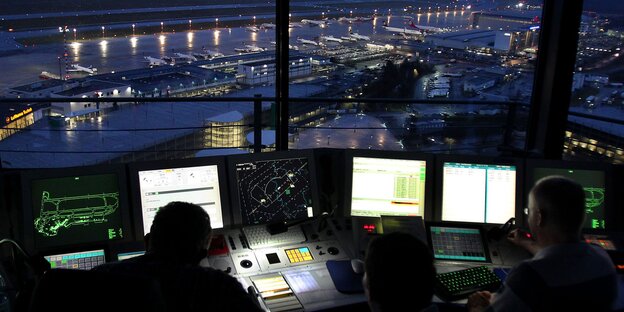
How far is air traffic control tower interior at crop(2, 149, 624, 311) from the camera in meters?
2.41

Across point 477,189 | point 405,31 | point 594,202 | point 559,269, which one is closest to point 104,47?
point 405,31

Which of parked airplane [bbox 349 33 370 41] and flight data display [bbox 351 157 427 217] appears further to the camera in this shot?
parked airplane [bbox 349 33 370 41]

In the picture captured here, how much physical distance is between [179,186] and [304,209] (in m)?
0.64

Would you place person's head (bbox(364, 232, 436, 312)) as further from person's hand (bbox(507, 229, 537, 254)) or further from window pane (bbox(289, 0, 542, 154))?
window pane (bbox(289, 0, 542, 154))

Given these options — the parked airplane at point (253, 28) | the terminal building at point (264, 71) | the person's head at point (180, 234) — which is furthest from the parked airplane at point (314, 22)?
the person's head at point (180, 234)

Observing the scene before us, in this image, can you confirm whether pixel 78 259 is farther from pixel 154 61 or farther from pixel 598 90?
pixel 154 61

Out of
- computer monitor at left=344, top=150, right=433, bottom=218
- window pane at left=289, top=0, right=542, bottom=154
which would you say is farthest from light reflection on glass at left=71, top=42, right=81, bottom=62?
computer monitor at left=344, top=150, right=433, bottom=218

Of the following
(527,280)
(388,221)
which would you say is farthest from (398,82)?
(527,280)

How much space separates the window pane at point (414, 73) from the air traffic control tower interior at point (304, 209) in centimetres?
114

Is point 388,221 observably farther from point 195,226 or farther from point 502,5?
point 502,5

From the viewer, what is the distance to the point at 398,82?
16.3 ft

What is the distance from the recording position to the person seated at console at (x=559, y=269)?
5.81 ft

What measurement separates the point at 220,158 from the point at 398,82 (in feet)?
8.69

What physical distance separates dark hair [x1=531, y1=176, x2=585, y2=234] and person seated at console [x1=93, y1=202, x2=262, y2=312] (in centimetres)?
106
